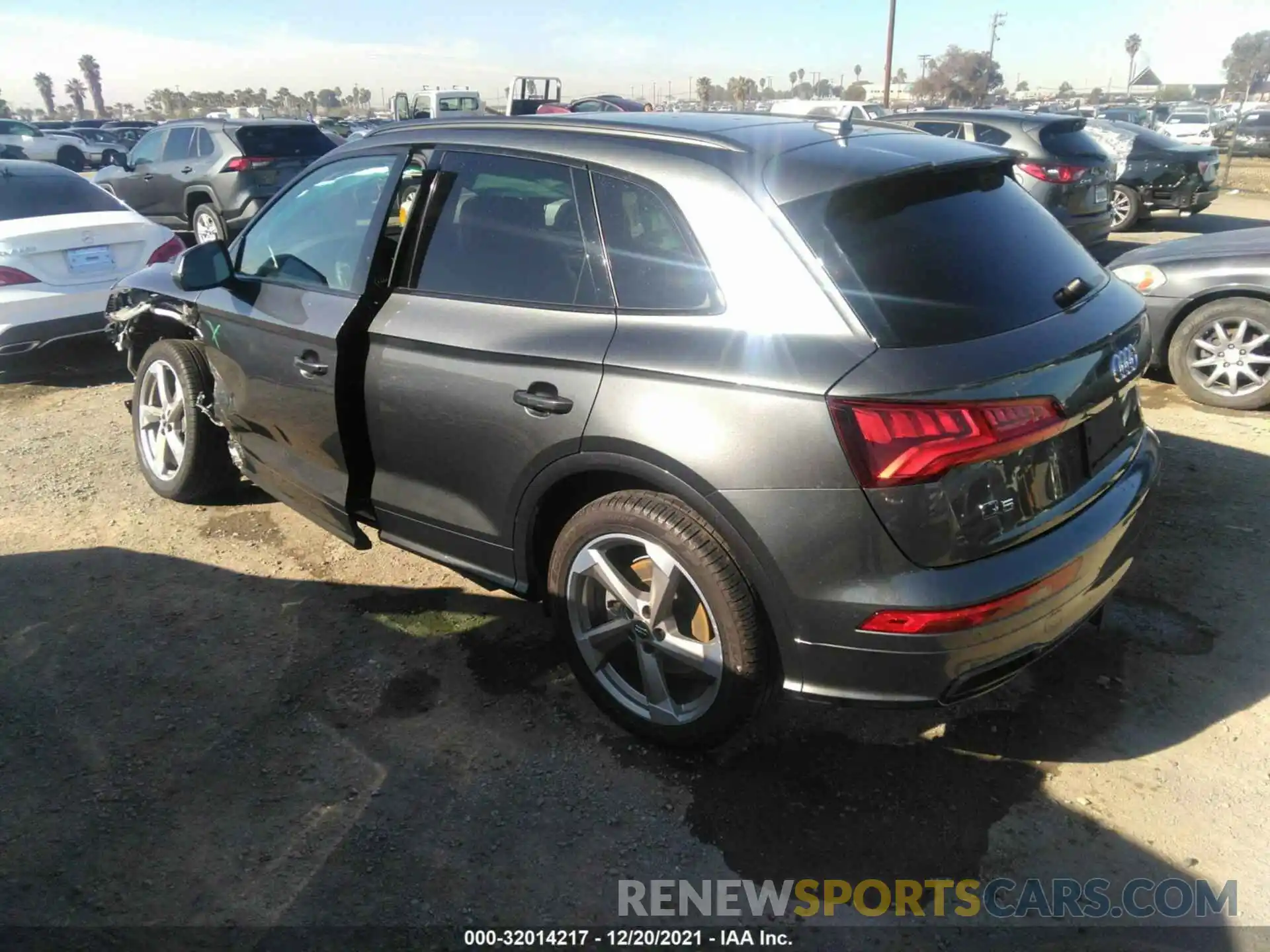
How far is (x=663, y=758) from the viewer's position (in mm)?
2885

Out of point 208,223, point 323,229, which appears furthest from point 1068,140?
point 208,223

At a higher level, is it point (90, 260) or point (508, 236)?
point (508, 236)

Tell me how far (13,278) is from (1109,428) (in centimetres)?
699

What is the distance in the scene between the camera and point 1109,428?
269cm

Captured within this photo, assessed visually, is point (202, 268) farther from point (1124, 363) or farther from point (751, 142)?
point (1124, 363)

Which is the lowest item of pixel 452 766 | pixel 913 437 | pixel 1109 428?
pixel 452 766

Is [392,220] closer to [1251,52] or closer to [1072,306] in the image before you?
[1072,306]

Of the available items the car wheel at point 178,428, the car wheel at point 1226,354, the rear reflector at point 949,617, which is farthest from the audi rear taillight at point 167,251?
the car wheel at point 1226,354

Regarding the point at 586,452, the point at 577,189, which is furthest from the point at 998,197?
the point at 586,452

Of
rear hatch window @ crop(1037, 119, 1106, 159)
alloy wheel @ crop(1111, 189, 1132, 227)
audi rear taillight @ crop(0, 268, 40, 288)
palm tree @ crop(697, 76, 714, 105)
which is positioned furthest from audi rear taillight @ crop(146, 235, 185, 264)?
palm tree @ crop(697, 76, 714, 105)

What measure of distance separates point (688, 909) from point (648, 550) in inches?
37.2

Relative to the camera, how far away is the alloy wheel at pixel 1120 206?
12.9m

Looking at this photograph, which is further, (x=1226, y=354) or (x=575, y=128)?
(x=1226, y=354)

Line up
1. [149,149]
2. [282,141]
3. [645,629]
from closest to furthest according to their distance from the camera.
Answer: [645,629], [282,141], [149,149]
